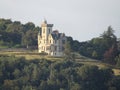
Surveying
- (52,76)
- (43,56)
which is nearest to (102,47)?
(43,56)

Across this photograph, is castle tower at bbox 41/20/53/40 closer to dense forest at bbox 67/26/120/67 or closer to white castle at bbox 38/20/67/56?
white castle at bbox 38/20/67/56

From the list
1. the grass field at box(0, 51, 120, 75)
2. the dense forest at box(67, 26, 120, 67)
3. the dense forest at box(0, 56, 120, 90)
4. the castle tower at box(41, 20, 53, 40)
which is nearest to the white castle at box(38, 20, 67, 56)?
the castle tower at box(41, 20, 53, 40)

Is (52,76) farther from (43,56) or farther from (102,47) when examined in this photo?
(102,47)

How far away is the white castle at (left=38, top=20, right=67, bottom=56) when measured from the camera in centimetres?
→ 14188

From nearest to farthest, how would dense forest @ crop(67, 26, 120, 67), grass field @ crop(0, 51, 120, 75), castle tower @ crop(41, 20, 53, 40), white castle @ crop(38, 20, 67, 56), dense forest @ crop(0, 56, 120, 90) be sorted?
dense forest @ crop(0, 56, 120, 90) → grass field @ crop(0, 51, 120, 75) → white castle @ crop(38, 20, 67, 56) → castle tower @ crop(41, 20, 53, 40) → dense forest @ crop(67, 26, 120, 67)

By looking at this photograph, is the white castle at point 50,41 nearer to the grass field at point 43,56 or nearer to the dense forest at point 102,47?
the grass field at point 43,56

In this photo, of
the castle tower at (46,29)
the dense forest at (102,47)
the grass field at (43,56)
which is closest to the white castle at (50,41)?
the castle tower at (46,29)

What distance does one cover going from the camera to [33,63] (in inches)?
5148

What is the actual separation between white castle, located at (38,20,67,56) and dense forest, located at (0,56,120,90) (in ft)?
28.3

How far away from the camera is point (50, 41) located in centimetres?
14238

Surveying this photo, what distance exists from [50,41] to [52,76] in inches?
678

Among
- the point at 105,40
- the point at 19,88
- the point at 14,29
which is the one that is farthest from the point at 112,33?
the point at 19,88

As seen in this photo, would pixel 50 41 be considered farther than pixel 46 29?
No

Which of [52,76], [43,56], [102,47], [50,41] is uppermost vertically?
[50,41]
